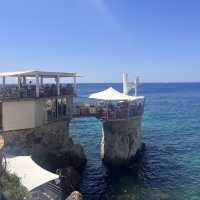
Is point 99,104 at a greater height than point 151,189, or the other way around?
point 99,104

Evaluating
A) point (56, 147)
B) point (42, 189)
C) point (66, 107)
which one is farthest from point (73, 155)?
point (42, 189)

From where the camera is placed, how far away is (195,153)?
118ft

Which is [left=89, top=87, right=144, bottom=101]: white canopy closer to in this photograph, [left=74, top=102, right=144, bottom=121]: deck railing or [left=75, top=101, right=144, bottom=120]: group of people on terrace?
[left=75, top=101, right=144, bottom=120]: group of people on terrace

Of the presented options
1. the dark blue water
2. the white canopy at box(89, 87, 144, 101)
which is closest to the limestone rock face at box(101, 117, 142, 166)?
the dark blue water

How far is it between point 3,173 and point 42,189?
496 cm

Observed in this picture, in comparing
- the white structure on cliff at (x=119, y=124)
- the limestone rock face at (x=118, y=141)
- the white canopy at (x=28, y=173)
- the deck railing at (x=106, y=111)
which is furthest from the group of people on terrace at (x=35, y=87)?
the white canopy at (x=28, y=173)

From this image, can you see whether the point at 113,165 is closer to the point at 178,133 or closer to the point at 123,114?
the point at 123,114

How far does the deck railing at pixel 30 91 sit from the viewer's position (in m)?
26.2

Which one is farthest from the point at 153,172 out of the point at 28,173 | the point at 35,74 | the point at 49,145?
the point at 28,173

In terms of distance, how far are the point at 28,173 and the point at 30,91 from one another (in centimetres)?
1017

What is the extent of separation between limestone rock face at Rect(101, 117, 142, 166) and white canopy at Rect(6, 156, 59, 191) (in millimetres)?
13555

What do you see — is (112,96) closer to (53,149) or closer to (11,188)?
(53,149)

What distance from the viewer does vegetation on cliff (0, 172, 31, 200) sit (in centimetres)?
1264

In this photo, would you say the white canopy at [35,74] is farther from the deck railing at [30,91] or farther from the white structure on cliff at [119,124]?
the white structure on cliff at [119,124]
